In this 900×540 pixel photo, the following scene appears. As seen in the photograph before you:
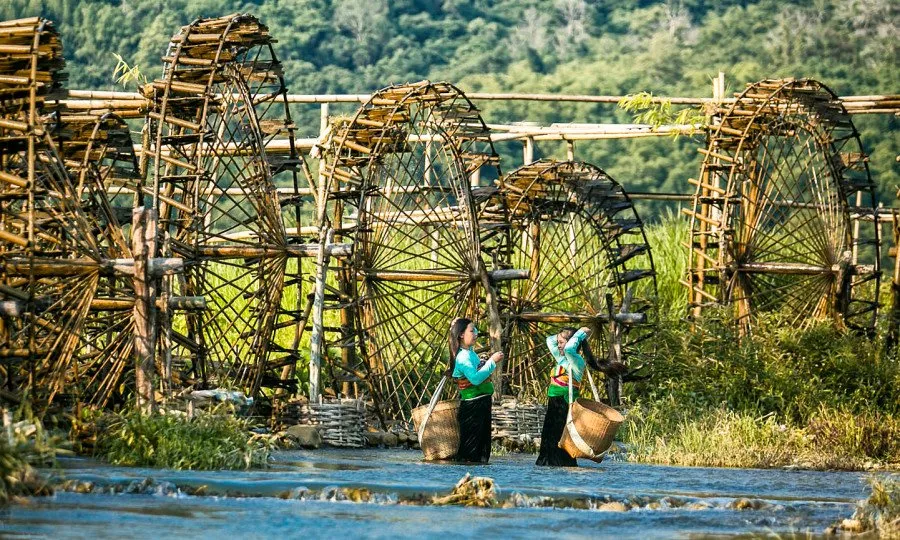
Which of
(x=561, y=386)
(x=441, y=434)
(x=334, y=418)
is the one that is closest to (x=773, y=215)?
(x=334, y=418)

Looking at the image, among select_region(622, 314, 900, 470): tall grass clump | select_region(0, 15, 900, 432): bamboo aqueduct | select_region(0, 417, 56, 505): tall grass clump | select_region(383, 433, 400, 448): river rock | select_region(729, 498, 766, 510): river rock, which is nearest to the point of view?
select_region(0, 417, 56, 505): tall grass clump

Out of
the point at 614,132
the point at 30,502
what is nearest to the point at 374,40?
the point at 614,132

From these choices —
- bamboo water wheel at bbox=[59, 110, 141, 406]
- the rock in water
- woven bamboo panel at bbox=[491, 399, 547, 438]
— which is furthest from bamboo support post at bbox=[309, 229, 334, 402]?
the rock in water

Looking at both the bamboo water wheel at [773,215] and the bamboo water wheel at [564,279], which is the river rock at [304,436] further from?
the bamboo water wheel at [773,215]

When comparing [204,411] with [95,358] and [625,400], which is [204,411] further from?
[625,400]

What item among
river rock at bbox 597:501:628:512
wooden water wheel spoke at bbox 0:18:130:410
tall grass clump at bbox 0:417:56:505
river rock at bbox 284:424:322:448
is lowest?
river rock at bbox 284:424:322:448

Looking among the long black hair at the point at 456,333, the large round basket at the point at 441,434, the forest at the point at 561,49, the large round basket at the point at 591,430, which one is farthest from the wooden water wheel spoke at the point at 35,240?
the forest at the point at 561,49

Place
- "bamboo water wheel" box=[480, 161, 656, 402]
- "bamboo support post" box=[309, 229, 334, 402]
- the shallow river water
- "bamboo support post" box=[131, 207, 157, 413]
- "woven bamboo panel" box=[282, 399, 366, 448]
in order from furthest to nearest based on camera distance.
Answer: "bamboo water wheel" box=[480, 161, 656, 402] → "bamboo support post" box=[309, 229, 334, 402] → "woven bamboo panel" box=[282, 399, 366, 448] → "bamboo support post" box=[131, 207, 157, 413] → the shallow river water

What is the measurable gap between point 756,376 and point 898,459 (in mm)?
2544

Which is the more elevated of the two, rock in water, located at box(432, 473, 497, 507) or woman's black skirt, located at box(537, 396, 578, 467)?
rock in water, located at box(432, 473, 497, 507)

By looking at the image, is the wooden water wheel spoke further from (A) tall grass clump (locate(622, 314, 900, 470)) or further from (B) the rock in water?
(A) tall grass clump (locate(622, 314, 900, 470))

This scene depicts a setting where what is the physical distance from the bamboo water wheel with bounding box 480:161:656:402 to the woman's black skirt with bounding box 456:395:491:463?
4870 mm

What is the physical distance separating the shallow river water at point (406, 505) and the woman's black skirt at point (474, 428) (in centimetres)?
68

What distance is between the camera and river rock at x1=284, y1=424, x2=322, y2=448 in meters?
18.1
